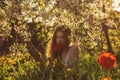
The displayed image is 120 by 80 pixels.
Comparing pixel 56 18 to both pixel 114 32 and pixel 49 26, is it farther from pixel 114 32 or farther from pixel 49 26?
pixel 114 32

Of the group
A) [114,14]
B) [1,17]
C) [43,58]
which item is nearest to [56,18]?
[1,17]

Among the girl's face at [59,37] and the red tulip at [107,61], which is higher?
the girl's face at [59,37]

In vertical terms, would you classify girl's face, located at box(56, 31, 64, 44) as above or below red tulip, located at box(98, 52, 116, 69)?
above

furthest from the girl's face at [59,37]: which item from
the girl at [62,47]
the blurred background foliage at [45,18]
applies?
the blurred background foliage at [45,18]

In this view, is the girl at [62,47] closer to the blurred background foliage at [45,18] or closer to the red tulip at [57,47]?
the red tulip at [57,47]

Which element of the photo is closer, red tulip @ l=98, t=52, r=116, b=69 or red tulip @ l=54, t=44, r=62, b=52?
red tulip @ l=98, t=52, r=116, b=69

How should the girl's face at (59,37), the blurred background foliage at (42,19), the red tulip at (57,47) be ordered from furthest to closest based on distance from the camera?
the blurred background foliage at (42,19) < the girl's face at (59,37) < the red tulip at (57,47)

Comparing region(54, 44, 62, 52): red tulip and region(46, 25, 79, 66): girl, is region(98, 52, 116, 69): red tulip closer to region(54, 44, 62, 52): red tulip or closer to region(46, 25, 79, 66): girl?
region(46, 25, 79, 66): girl

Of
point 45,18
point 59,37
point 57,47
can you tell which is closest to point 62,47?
point 57,47

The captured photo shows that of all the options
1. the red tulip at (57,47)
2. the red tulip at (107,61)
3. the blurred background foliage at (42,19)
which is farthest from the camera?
the blurred background foliage at (42,19)

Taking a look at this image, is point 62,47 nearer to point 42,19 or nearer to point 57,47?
point 57,47

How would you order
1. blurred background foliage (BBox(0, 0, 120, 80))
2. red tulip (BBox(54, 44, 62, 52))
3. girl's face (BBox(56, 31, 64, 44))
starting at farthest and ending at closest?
1. blurred background foliage (BBox(0, 0, 120, 80))
2. girl's face (BBox(56, 31, 64, 44))
3. red tulip (BBox(54, 44, 62, 52))

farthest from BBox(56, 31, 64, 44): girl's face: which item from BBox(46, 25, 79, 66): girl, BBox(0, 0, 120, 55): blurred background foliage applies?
BBox(0, 0, 120, 55): blurred background foliage

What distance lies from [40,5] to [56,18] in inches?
20.2
